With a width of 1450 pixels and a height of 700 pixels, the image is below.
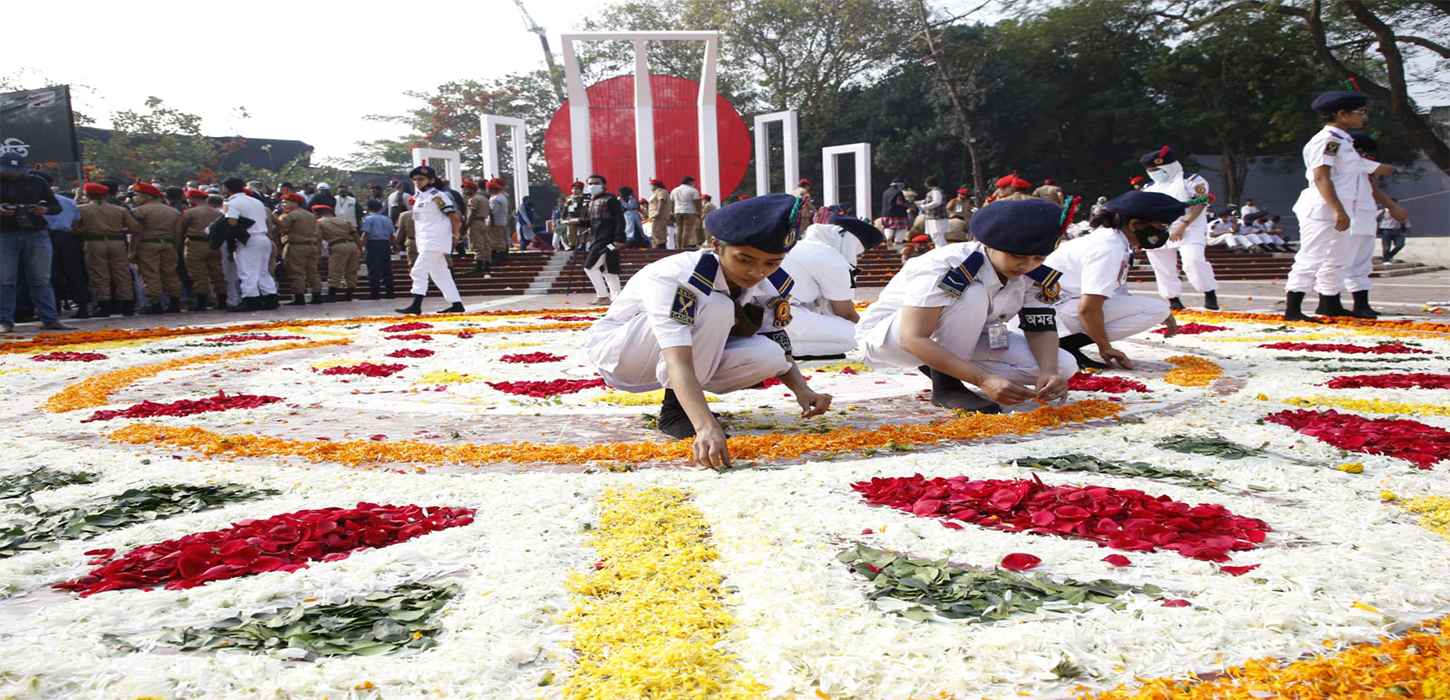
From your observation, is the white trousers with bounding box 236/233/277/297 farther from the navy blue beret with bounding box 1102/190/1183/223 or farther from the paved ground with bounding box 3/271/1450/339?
the navy blue beret with bounding box 1102/190/1183/223

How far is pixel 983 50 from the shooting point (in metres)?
30.0

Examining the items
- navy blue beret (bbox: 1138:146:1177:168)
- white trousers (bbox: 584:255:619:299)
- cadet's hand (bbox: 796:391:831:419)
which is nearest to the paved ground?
white trousers (bbox: 584:255:619:299)

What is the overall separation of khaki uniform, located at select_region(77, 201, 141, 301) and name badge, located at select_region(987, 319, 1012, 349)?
11.1 metres

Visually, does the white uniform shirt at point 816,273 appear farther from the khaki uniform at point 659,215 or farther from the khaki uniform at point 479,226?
the khaki uniform at point 659,215

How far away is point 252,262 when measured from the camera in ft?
42.5

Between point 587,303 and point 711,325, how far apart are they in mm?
9512

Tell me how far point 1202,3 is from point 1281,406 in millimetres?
25351

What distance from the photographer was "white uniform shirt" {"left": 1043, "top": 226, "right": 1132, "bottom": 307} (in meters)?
5.01

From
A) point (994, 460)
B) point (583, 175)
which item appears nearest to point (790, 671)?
point (994, 460)

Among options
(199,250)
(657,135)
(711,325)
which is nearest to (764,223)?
(711,325)

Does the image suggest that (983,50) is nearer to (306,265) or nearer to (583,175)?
(583,175)

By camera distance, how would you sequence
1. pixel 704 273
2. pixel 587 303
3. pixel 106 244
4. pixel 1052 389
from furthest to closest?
1. pixel 587 303
2. pixel 106 244
3. pixel 1052 389
4. pixel 704 273

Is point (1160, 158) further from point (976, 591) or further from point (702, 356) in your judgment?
point (976, 591)

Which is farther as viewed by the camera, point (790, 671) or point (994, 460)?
point (994, 460)
